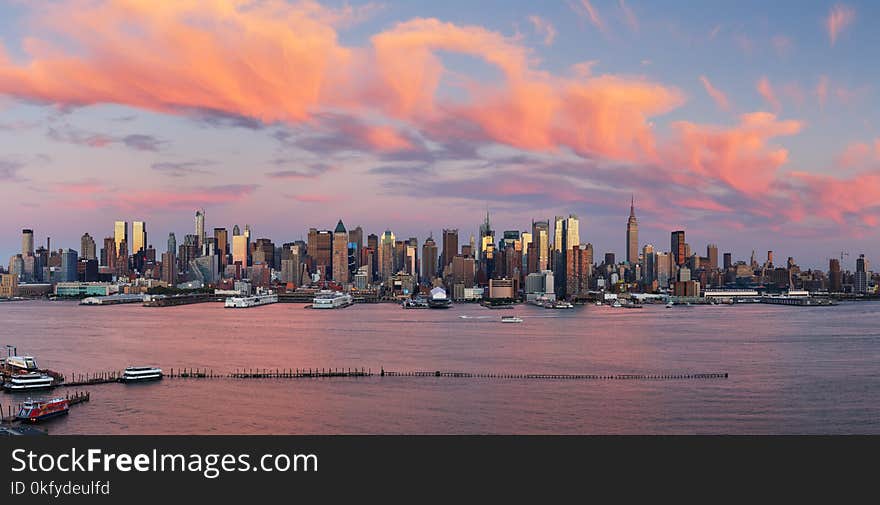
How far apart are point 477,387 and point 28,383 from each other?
61.0 feet

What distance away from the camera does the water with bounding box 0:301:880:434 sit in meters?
26.6

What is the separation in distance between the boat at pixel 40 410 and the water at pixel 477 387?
1.90ft

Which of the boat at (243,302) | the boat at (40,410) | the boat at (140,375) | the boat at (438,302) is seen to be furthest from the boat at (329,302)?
the boat at (40,410)

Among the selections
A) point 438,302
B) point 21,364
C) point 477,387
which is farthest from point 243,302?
point 477,387

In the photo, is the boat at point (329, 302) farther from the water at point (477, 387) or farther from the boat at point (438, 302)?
the water at point (477, 387)

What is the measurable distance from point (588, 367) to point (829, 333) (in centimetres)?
3637

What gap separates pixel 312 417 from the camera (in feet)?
91.0

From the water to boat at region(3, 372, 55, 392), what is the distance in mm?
844

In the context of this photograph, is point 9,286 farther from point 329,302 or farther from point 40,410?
point 40,410

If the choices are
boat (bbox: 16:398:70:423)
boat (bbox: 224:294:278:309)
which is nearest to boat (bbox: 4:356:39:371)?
boat (bbox: 16:398:70:423)

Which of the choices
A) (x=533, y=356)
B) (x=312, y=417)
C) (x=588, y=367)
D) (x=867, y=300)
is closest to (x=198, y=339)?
(x=533, y=356)

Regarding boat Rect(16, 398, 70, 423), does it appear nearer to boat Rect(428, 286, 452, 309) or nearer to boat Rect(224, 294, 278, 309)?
boat Rect(224, 294, 278, 309)

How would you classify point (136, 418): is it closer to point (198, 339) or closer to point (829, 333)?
point (198, 339)
